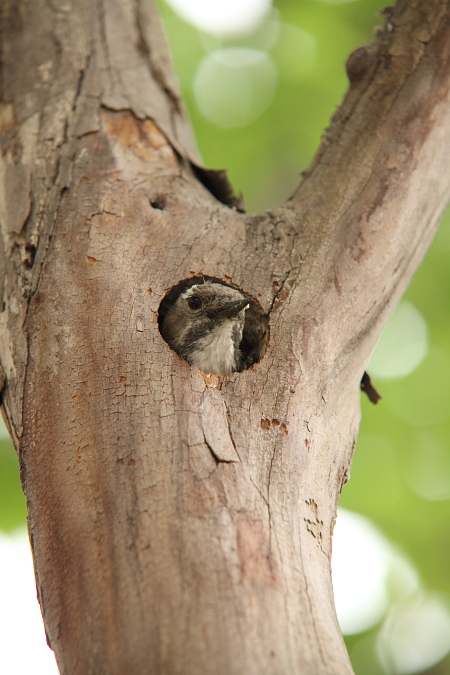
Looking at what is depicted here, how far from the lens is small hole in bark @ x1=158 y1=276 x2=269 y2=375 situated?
3.49 meters

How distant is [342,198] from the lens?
2801 millimetres

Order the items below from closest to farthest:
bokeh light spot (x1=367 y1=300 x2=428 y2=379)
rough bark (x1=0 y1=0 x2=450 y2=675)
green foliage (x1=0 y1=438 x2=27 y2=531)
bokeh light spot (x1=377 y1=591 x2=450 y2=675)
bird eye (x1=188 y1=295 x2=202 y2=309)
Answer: rough bark (x1=0 y1=0 x2=450 y2=675) → bird eye (x1=188 y1=295 x2=202 y2=309) → bokeh light spot (x1=377 y1=591 x2=450 y2=675) → green foliage (x1=0 y1=438 x2=27 y2=531) → bokeh light spot (x1=367 y1=300 x2=428 y2=379)

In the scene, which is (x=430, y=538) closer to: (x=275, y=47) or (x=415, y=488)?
(x=415, y=488)

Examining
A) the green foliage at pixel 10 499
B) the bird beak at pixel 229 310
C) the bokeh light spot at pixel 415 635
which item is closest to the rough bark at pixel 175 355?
the bird beak at pixel 229 310

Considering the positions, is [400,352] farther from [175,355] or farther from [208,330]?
[175,355]

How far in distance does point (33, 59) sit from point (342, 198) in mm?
1914

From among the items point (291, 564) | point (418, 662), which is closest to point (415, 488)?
point (418, 662)

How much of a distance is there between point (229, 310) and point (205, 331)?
60 cm

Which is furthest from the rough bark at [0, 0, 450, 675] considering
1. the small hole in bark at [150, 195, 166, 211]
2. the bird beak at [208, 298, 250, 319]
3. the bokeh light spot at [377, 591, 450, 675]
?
the bokeh light spot at [377, 591, 450, 675]

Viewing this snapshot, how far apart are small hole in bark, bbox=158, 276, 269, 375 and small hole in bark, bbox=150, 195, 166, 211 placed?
48 cm

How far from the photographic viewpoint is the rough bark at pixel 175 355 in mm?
1894

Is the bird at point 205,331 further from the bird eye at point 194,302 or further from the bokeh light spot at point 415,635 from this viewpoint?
the bokeh light spot at point 415,635

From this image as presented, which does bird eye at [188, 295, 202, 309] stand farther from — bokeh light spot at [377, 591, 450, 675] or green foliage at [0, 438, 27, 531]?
bokeh light spot at [377, 591, 450, 675]

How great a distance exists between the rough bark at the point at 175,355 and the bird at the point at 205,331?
61cm
